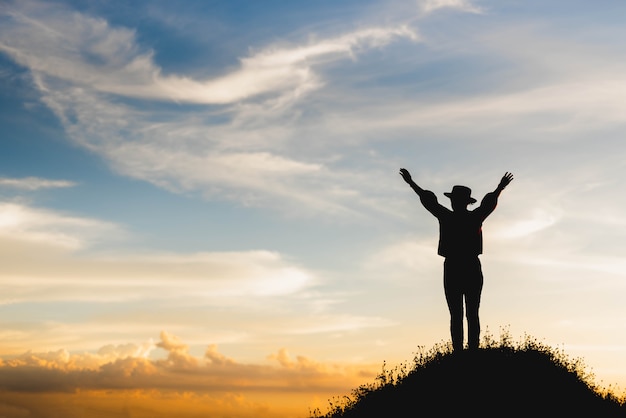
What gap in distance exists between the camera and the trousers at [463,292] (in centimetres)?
1900

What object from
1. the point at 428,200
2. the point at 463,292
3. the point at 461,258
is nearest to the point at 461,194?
the point at 428,200

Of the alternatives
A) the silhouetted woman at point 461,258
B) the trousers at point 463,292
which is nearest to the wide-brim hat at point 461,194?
the silhouetted woman at point 461,258

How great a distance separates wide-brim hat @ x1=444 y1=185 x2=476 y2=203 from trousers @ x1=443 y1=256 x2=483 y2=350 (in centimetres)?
157

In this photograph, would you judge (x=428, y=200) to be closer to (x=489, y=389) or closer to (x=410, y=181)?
(x=410, y=181)

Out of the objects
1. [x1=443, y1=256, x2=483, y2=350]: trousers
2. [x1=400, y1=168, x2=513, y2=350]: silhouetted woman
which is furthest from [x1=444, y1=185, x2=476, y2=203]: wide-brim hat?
[x1=443, y1=256, x2=483, y2=350]: trousers

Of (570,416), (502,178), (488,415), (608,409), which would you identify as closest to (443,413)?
(488,415)

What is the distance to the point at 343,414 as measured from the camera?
2008 cm

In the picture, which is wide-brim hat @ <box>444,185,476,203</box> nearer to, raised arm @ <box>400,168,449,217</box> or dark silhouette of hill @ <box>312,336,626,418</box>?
raised arm @ <box>400,168,449,217</box>

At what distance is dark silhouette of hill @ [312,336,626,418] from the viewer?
18.0m

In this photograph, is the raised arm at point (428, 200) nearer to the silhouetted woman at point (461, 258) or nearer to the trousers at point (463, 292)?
the silhouetted woman at point (461, 258)

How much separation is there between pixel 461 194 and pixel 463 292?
2.59 m

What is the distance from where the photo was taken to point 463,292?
62.7 feet

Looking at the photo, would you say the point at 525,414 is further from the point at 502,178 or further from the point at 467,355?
the point at 502,178

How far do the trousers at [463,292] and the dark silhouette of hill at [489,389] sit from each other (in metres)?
0.52
